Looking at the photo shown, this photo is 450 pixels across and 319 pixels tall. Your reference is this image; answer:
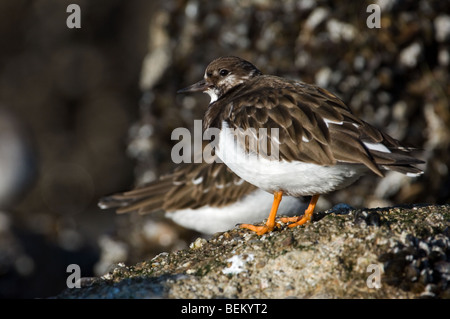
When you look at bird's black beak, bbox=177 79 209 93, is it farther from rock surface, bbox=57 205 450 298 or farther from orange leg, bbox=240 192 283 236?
rock surface, bbox=57 205 450 298

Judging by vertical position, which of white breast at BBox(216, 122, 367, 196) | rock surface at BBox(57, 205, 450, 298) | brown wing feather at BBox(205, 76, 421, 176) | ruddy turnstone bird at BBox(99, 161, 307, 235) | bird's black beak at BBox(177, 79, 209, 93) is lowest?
ruddy turnstone bird at BBox(99, 161, 307, 235)

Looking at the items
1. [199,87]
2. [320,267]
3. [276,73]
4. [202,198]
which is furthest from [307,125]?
[276,73]

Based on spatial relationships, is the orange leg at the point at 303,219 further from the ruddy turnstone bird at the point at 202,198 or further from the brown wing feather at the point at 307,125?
the ruddy turnstone bird at the point at 202,198

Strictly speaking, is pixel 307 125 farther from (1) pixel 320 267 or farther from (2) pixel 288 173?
(1) pixel 320 267

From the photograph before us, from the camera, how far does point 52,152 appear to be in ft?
35.7

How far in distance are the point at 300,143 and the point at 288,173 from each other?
189 mm

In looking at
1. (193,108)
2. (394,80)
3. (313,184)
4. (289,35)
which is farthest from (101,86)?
(313,184)

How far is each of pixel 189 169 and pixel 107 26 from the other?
20.2 ft

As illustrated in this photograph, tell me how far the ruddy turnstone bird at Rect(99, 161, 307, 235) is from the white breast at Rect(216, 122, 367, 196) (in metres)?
1.41

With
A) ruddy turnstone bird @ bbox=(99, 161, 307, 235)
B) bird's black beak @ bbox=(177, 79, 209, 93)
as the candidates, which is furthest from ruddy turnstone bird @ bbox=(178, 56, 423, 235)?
ruddy turnstone bird @ bbox=(99, 161, 307, 235)

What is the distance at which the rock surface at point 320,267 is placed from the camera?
292cm

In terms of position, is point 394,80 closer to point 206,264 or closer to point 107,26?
point 206,264

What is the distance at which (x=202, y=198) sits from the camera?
221 inches

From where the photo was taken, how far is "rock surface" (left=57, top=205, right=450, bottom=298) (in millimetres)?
2924
